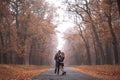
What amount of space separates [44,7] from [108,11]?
75.6ft

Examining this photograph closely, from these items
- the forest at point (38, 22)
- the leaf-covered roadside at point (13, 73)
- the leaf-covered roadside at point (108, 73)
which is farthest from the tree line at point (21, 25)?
the leaf-covered roadside at point (108, 73)

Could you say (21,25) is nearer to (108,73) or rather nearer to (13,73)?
(13,73)

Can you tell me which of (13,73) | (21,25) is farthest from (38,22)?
(13,73)

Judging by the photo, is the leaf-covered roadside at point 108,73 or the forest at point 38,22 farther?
the forest at point 38,22

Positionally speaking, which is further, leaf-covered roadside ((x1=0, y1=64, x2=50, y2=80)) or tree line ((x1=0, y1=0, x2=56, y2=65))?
tree line ((x1=0, y1=0, x2=56, y2=65))

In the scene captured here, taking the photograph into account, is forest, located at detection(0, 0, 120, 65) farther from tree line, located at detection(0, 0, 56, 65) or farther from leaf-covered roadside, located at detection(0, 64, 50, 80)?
leaf-covered roadside, located at detection(0, 64, 50, 80)

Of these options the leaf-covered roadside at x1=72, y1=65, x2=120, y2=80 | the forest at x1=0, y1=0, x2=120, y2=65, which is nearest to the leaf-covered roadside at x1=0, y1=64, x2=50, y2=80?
the leaf-covered roadside at x1=72, y1=65, x2=120, y2=80

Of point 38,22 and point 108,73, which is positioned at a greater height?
point 38,22

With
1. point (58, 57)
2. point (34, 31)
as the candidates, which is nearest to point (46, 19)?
point (34, 31)

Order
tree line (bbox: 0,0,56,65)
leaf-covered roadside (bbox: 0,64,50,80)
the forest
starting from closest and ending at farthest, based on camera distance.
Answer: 1. leaf-covered roadside (bbox: 0,64,50,80)
2. the forest
3. tree line (bbox: 0,0,56,65)

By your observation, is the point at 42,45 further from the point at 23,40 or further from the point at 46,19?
the point at 23,40

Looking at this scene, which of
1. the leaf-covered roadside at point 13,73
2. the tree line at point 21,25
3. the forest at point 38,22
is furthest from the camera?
the tree line at point 21,25

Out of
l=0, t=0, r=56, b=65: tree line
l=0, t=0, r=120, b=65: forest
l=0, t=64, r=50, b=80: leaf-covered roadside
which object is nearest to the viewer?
l=0, t=64, r=50, b=80: leaf-covered roadside

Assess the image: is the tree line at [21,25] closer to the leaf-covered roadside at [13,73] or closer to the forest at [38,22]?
the forest at [38,22]
